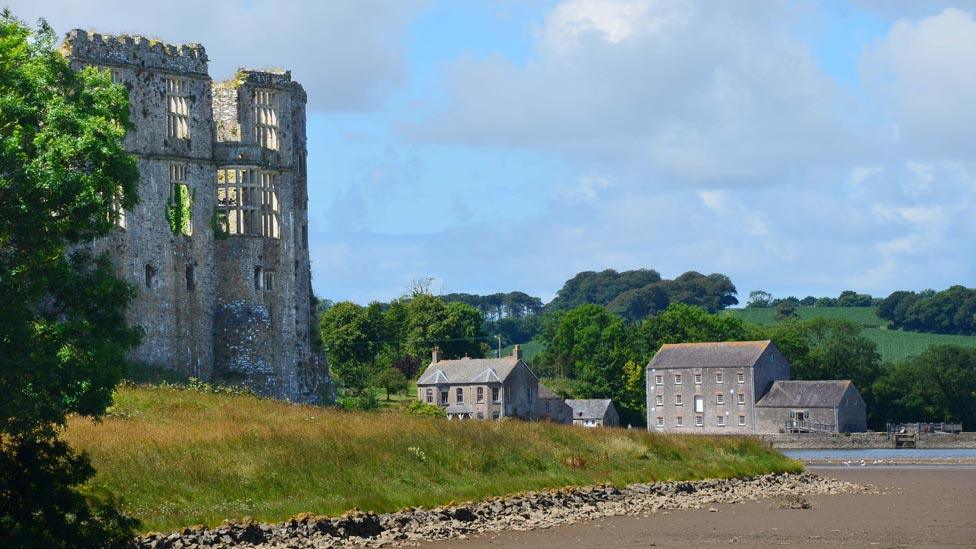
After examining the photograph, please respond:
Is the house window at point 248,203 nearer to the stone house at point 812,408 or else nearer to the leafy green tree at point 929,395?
the stone house at point 812,408

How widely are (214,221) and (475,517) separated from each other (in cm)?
2609

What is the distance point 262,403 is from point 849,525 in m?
20.7

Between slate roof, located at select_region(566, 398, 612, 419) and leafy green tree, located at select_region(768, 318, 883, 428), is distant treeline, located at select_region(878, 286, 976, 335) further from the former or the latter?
slate roof, located at select_region(566, 398, 612, 419)

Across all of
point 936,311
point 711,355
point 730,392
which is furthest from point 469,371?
point 936,311

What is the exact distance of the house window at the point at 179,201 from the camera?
58688mm

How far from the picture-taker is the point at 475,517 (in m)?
37.6

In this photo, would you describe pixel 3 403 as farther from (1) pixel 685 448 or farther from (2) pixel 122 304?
(1) pixel 685 448

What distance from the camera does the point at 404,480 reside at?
39.7 metres

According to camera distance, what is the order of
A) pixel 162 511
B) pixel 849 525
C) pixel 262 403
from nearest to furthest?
pixel 162 511 < pixel 849 525 < pixel 262 403

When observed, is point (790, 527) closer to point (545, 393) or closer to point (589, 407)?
point (545, 393)

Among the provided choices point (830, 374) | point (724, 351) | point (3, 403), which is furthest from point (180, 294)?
point (830, 374)

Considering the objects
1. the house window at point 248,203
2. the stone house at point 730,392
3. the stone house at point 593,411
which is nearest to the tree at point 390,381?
the stone house at point 593,411

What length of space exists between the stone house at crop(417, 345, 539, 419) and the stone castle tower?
107ft

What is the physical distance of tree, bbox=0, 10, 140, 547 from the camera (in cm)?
2759
